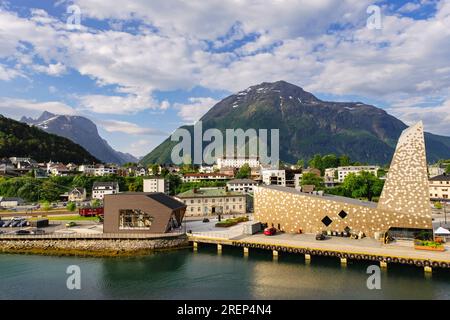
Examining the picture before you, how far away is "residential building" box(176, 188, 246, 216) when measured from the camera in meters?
73.5

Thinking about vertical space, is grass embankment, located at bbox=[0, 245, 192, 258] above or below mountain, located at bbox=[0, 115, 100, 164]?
below

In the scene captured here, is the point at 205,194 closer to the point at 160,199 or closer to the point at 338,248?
the point at 160,199

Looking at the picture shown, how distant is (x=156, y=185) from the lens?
11481 centimetres

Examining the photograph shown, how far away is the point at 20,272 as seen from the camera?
39.0m

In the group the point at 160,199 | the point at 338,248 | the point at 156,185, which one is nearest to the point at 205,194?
the point at 160,199

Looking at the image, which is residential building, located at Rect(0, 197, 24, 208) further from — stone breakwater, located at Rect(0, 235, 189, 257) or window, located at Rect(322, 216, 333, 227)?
window, located at Rect(322, 216, 333, 227)

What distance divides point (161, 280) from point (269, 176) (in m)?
94.2

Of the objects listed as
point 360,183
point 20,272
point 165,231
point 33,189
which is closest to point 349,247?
point 165,231

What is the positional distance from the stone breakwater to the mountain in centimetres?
13801

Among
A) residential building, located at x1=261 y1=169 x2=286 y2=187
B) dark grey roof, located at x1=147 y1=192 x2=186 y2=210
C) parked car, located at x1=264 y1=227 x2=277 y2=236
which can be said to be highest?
residential building, located at x1=261 y1=169 x2=286 y2=187

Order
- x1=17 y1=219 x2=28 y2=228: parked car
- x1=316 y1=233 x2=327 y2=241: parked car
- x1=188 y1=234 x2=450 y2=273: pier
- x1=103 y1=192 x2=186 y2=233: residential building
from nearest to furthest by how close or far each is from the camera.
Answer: x1=188 y1=234 x2=450 y2=273: pier
x1=316 y1=233 x2=327 y2=241: parked car
x1=103 y1=192 x2=186 y2=233: residential building
x1=17 y1=219 x2=28 y2=228: parked car

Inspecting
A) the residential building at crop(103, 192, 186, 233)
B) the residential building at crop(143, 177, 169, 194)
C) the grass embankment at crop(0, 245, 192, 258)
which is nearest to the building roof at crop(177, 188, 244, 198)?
the residential building at crop(103, 192, 186, 233)

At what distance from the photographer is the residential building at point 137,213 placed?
160 ft
